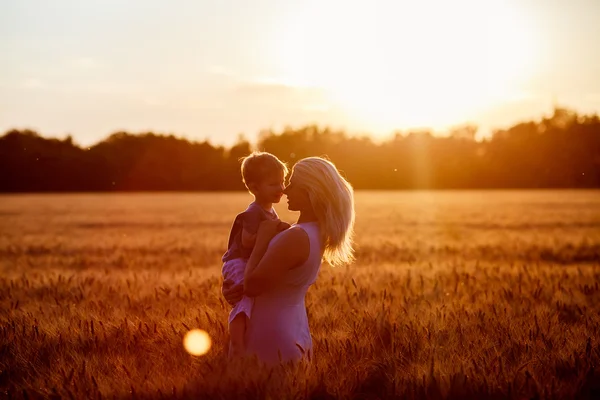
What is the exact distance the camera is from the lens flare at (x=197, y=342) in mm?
4876

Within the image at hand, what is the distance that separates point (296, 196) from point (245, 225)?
0.38m

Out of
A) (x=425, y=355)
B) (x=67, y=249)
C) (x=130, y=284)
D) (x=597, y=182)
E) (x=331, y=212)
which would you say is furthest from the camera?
(x=597, y=182)

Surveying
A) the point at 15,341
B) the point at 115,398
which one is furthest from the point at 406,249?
the point at 115,398

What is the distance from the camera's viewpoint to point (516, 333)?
16.6 feet

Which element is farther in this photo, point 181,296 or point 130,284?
point 130,284

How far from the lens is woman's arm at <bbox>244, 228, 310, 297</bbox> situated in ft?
12.9

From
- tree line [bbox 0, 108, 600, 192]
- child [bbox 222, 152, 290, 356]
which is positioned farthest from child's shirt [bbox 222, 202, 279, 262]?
tree line [bbox 0, 108, 600, 192]

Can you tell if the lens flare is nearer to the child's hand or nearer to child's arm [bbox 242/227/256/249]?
child's arm [bbox 242/227/256/249]

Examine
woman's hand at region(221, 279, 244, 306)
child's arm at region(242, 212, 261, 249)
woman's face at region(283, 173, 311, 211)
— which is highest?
woman's face at region(283, 173, 311, 211)

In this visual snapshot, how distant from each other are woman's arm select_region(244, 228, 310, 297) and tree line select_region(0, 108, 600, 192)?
7239 cm

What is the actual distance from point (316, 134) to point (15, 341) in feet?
308

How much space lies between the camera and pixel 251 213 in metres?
4.26

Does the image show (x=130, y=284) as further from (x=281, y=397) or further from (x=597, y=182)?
(x=597, y=182)

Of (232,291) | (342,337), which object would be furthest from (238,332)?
(342,337)
